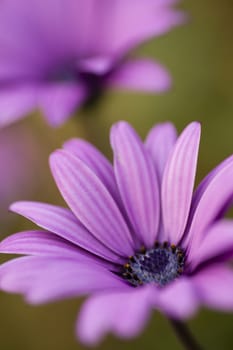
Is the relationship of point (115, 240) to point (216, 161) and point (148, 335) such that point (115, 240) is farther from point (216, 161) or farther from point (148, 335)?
point (216, 161)

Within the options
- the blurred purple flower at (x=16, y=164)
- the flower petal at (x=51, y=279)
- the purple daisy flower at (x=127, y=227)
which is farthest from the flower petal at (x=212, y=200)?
the blurred purple flower at (x=16, y=164)

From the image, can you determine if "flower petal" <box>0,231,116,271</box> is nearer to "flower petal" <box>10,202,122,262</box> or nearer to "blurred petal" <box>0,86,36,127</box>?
"flower petal" <box>10,202,122,262</box>

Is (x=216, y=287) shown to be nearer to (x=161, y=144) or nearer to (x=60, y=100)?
(x=161, y=144)

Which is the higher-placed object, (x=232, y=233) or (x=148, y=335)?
(x=232, y=233)

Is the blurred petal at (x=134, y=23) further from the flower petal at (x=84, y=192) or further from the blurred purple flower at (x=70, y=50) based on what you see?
the flower petal at (x=84, y=192)

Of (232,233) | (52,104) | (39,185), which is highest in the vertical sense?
(52,104)

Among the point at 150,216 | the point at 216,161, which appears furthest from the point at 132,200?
the point at 216,161
